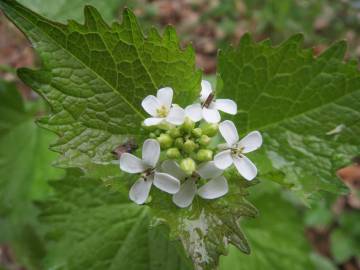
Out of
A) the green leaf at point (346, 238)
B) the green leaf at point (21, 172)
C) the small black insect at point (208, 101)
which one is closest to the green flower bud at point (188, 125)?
the small black insect at point (208, 101)

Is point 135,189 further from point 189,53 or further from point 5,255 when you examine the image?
point 5,255

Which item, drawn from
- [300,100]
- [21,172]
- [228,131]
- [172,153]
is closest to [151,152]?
[172,153]

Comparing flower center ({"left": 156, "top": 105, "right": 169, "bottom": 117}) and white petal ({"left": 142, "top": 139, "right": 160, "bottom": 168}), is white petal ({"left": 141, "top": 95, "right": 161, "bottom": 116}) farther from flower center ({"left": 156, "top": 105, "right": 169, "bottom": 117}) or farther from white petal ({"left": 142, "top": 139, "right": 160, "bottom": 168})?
white petal ({"left": 142, "top": 139, "right": 160, "bottom": 168})

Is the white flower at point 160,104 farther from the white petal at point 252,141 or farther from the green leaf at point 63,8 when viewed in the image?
the green leaf at point 63,8

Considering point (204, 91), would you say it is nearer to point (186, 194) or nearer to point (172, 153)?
point (172, 153)

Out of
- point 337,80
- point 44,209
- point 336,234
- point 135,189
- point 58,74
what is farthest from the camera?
point 336,234

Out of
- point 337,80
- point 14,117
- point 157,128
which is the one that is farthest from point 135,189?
point 14,117

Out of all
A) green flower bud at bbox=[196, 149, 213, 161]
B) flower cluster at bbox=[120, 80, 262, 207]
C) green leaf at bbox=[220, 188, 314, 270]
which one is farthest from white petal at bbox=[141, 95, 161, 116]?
green leaf at bbox=[220, 188, 314, 270]

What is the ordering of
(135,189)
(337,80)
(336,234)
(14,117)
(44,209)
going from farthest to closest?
(336,234) < (14,117) < (44,209) < (337,80) < (135,189)
